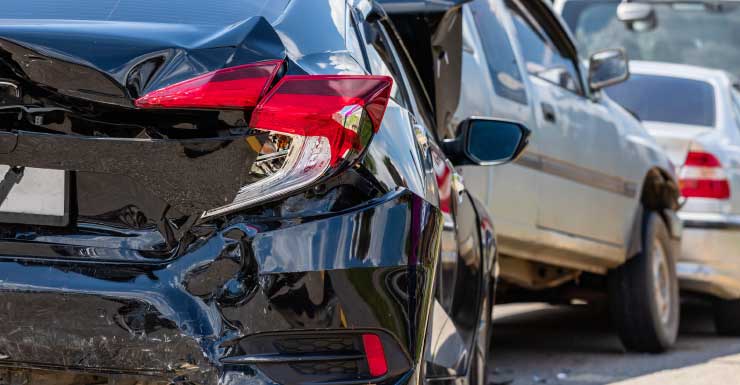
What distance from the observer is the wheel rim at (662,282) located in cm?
739

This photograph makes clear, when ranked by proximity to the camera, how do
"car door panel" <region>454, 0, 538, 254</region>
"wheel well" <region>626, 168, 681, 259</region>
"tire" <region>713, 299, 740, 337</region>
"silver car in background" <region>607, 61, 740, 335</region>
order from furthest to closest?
"tire" <region>713, 299, 740, 337</region>
"silver car in background" <region>607, 61, 740, 335</region>
"wheel well" <region>626, 168, 681, 259</region>
"car door panel" <region>454, 0, 538, 254</region>

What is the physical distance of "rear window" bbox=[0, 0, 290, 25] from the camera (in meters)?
2.82

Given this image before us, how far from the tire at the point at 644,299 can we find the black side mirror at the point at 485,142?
3.53 meters

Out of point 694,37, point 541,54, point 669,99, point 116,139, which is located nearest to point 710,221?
point 669,99

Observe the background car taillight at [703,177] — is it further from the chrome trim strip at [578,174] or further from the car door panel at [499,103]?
the car door panel at [499,103]

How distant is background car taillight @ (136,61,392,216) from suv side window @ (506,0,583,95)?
381 cm

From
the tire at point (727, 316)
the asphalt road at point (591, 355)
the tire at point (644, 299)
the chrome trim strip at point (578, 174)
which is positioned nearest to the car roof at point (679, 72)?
the tire at point (727, 316)

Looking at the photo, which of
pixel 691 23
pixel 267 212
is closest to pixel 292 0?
pixel 267 212

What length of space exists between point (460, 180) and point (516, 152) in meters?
0.23

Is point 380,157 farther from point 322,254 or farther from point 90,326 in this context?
point 90,326

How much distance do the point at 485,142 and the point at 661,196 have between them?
4.07 m

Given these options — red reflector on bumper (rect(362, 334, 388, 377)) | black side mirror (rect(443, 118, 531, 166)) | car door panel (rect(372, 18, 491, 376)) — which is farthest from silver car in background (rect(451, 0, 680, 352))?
red reflector on bumper (rect(362, 334, 388, 377))

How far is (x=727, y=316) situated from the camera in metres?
8.64

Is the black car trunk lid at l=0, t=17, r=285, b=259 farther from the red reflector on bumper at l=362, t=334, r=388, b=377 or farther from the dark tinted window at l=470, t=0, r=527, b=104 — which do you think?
the dark tinted window at l=470, t=0, r=527, b=104
